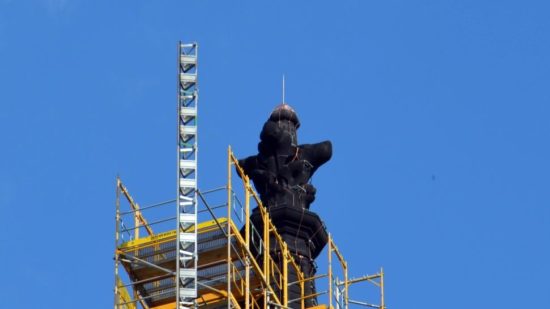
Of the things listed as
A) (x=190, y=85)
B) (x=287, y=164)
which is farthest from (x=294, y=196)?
(x=190, y=85)

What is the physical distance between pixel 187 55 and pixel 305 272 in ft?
34.2

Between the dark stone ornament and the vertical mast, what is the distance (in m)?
6.15

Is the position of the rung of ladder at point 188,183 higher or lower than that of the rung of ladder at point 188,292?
higher

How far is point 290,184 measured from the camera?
387 ft

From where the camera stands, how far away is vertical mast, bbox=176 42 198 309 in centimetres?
10450

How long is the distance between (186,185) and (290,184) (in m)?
11.8

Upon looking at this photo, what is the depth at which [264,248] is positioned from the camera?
110 meters

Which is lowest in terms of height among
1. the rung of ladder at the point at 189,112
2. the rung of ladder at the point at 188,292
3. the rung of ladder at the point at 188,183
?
the rung of ladder at the point at 188,292

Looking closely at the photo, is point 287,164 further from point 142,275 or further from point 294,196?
point 142,275

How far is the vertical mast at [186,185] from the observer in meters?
104

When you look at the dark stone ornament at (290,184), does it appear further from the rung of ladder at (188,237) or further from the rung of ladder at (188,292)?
the rung of ladder at (188,292)

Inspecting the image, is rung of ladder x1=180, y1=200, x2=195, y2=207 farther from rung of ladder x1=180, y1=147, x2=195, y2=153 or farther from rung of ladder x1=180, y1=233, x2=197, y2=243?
rung of ladder x1=180, y1=147, x2=195, y2=153

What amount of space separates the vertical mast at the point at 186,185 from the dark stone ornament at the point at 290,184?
615cm

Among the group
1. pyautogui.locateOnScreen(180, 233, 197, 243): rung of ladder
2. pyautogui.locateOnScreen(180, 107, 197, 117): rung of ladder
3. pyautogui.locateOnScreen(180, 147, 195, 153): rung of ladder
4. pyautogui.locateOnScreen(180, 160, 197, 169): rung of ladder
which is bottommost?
pyautogui.locateOnScreen(180, 233, 197, 243): rung of ladder
